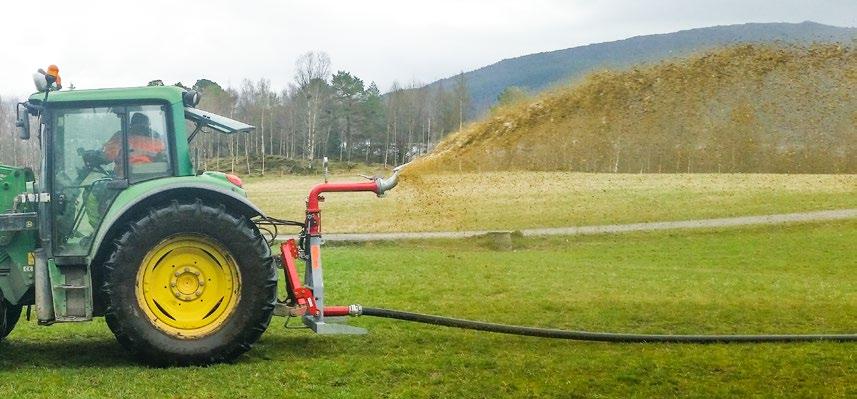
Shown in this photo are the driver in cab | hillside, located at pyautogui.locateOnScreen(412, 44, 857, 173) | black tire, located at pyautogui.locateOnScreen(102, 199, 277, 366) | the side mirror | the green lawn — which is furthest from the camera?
hillside, located at pyautogui.locateOnScreen(412, 44, 857, 173)

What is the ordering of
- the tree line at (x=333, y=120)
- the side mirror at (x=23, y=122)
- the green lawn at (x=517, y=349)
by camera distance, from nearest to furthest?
the green lawn at (x=517, y=349)
the side mirror at (x=23, y=122)
the tree line at (x=333, y=120)

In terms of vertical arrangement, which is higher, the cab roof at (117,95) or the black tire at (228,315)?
the cab roof at (117,95)

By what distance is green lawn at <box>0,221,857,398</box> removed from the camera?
25.6 ft

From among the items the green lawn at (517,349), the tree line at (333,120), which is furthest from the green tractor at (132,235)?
the tree line at (333,120)

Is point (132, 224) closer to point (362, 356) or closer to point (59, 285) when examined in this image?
point (59, 285)

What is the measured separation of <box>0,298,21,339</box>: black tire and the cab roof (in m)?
2.14

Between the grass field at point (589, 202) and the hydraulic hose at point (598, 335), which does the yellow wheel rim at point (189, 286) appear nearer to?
the hydraulic hose at point (598, 335)

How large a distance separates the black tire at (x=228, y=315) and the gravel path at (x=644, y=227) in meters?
21.0

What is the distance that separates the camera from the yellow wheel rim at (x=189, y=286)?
28.2 ft

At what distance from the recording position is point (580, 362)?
892 cm

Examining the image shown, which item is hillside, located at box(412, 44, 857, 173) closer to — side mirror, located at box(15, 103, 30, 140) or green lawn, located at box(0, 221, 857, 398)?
green lawn, located at box(0, 221, 857, 398)

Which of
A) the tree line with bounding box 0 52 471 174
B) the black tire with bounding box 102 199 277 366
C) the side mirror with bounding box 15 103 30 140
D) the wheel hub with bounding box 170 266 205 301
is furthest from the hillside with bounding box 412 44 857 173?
the tree line with bounding box 0 52 471 174

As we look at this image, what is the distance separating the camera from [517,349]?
9852 millimetres

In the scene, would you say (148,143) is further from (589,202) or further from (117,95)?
(589,202)
